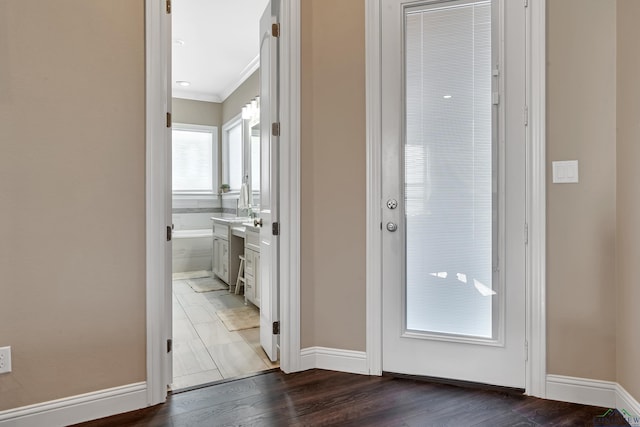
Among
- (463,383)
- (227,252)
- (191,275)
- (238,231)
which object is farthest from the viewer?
(191,275)

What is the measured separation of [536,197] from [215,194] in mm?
5302

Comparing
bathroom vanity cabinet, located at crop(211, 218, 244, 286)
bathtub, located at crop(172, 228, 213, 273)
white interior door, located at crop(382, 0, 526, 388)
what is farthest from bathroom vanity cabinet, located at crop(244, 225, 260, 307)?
bathtub, located at crop(172, 228, 213, 273)

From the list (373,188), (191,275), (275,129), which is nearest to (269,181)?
(275,129)

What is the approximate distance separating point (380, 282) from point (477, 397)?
0.81 metres

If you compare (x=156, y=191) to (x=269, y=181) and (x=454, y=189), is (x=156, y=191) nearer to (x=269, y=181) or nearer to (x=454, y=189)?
(x=269, y=181)

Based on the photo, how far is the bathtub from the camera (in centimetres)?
550

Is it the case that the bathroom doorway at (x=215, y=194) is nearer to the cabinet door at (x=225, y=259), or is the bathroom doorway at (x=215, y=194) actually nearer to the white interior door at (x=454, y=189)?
the cabinet door at (x=225, y=259)

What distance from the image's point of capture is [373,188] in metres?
2.27

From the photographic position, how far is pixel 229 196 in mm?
6105

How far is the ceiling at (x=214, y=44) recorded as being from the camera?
3445 millimetres

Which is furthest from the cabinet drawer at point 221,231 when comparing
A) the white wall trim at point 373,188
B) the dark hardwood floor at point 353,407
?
the white wall trim at point 373,188

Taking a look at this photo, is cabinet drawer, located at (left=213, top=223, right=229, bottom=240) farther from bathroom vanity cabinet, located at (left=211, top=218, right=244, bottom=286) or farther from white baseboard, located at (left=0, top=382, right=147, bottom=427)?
white baseboard, located at (left=0, top=382, right=147, bottom=427)

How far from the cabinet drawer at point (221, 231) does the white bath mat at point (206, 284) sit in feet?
2.12

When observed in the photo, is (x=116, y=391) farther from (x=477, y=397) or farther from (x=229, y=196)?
(x=229, y=196)
